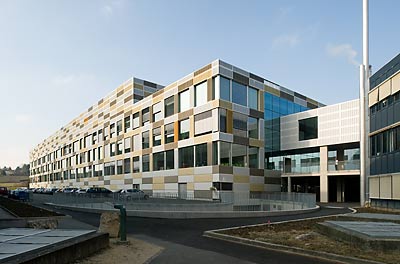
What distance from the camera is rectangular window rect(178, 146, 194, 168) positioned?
48.3 m

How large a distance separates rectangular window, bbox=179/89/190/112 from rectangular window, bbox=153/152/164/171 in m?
8.13

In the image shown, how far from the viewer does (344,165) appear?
43281 mm

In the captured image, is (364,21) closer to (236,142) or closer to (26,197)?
(236,142)

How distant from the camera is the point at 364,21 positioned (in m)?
39.7

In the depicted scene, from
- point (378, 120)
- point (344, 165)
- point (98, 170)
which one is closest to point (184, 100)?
point (344, 165)

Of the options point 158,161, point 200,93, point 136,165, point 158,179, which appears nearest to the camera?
point 200,93

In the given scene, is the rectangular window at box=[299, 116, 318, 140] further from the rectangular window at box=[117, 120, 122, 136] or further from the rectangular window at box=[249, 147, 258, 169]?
the rectangular window at box=[117, 120, 122, 136]

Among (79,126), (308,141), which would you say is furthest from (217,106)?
(79,126)

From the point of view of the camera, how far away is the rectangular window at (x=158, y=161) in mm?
54825

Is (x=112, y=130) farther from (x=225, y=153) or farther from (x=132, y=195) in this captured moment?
(x=132, y=195)

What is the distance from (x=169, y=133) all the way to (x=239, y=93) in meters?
11.9

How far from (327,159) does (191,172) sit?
54.9 ft

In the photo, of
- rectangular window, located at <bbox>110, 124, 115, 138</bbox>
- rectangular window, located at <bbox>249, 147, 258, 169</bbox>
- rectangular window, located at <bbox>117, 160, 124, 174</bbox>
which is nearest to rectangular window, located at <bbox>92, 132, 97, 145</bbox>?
rectangular window, located at <bbox>110, 124, 115, 138</bbox>

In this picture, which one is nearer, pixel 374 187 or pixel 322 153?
pixel 374 187
